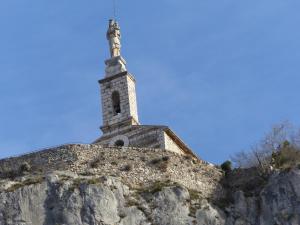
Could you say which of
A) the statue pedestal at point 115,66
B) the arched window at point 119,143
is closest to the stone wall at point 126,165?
the arched window at point 119,143

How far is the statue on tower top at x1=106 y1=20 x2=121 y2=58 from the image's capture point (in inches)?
3329

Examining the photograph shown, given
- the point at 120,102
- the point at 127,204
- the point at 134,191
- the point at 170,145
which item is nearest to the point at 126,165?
the point at 134,191

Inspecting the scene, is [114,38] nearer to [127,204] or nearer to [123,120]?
[123,120]

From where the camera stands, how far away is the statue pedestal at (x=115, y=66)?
82000 millimetres

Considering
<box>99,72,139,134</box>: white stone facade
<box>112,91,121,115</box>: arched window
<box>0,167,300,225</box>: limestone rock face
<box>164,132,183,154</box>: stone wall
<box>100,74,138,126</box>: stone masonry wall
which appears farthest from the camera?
<box>112,91,121,115</box>: arched window

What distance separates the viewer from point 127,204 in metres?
67.8

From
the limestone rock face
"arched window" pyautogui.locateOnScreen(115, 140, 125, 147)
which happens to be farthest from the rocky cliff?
"arched window" pyautogui.locateOnScreen(115, 140, 125, 147)

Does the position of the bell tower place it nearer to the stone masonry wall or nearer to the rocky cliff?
the stone masonry wall

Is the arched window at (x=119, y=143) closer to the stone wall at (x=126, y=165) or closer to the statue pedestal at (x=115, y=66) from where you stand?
the statue pedestal at (x=115, y=66)

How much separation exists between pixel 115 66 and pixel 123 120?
481 cm

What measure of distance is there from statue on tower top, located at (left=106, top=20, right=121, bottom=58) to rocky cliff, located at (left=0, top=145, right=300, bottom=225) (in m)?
15.0

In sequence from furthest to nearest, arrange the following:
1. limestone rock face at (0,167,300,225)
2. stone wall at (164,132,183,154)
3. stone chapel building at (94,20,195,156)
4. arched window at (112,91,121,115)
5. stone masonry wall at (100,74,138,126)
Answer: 1. arched window at (112,91,121,115)
2. stone masonry wall at (100,74,138,126)
3. stone chapel building at (94,20,195,156)
4. stone wall at (164,132,183,154)
5. limestone rock face at (0,167,300,225)

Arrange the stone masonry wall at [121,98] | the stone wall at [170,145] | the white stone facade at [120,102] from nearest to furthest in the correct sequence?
the stone wall at [170,145]
the white stone facade at [120,102]
the stone masonry wall at [121,98]

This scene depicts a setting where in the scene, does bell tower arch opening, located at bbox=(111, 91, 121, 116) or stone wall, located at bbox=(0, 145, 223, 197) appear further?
bell tower arch opening, located at bbox=(111, 91, 121, 116)
